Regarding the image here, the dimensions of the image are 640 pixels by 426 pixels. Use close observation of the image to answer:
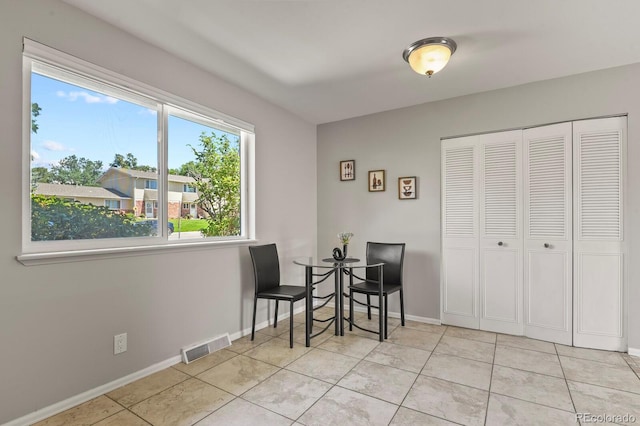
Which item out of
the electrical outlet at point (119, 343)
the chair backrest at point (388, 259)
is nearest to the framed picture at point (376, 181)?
the chair backrest at point (388, 259)

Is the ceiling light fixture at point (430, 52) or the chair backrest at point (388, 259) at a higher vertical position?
the ceiling light fixture at point (430, 52)

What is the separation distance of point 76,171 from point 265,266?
175 cm

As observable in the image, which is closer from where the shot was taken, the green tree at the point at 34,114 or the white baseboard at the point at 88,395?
the white baseboard at the point at 88,395

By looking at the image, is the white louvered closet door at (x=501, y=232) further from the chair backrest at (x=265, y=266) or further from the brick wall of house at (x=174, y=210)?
the brick wall of house at (x=174, y=210)

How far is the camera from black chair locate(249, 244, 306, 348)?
9.79 feet

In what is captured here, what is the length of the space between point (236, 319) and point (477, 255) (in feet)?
8.48

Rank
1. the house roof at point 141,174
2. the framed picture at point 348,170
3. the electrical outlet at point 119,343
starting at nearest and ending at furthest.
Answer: the electrical outlet at point 119,343, the house roof at point 141,174, the framed picture at point 348,170

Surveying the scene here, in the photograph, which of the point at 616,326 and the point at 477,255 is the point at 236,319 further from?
the point at 616,326

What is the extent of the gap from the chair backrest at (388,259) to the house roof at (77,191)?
8.27ft

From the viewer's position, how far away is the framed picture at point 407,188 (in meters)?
3.72

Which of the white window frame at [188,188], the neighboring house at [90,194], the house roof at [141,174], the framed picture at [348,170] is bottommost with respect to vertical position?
the neighboring house at [90,194]

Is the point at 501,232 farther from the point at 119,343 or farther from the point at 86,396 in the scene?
the point at 86,396

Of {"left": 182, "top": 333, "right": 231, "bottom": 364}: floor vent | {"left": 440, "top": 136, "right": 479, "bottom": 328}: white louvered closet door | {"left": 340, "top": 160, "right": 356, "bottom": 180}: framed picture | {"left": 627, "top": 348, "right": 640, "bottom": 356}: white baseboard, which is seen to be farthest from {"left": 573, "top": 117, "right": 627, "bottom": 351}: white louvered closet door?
{"left": 182, "top": 333, "right": 231, "bottom": 364}: floor vent

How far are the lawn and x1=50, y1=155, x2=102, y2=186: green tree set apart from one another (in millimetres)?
659
